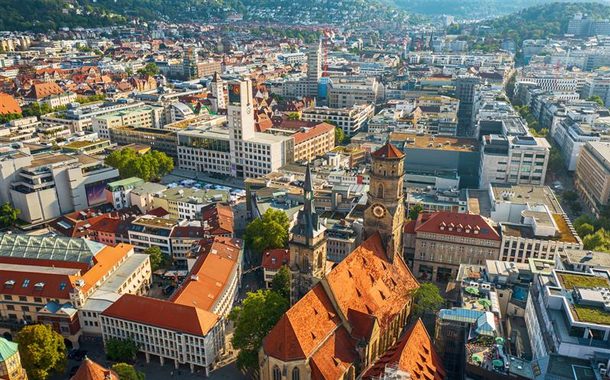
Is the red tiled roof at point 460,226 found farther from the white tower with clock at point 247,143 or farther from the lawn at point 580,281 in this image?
the white tower with clock at point 247,143

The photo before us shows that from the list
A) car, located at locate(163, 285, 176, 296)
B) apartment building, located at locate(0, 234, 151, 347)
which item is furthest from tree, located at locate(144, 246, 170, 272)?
car, located at locate(163, 285, 176, 296)

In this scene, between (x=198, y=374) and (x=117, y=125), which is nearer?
(x=198, y=374)

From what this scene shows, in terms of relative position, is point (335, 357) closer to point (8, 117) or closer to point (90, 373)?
point (90, 373)

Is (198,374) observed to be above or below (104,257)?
below

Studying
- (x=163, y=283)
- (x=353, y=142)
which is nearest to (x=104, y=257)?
(x=163, y=283)

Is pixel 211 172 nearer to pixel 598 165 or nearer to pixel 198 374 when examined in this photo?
pixel 198 374

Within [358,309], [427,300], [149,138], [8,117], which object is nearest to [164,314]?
[358,309]
